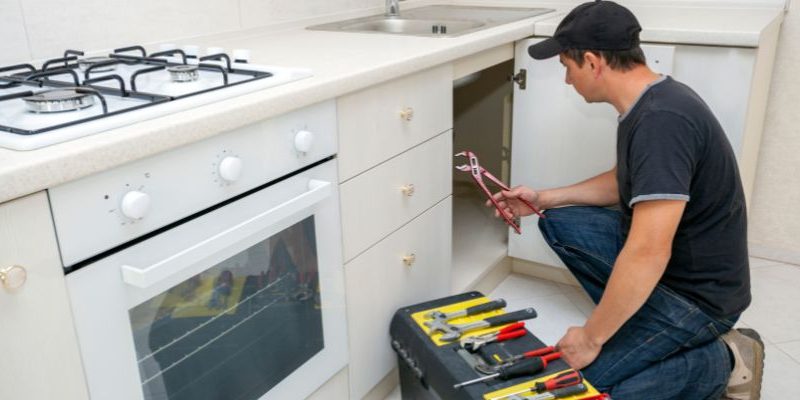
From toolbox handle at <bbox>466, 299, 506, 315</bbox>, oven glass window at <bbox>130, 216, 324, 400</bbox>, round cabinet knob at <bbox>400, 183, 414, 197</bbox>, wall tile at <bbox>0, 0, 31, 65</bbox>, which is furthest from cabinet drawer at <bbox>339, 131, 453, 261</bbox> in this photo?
wall tile at <bbox>0, 0, 31, 65</bbox>

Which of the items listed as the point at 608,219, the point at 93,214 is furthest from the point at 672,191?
the point at 93,214

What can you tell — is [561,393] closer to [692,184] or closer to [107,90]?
[692,184]

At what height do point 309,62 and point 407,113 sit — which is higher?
point 309,62

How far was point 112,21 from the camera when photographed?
1.65 metres

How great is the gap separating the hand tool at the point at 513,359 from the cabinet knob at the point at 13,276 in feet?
2.84

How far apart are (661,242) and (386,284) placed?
0.62m

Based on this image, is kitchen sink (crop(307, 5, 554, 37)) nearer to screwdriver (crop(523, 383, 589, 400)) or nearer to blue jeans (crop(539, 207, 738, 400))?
blue jeans (crop(539, 207, 738, 400))

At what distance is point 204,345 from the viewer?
118 centimetres

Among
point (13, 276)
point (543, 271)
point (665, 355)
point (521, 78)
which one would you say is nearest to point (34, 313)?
point (13, 276)

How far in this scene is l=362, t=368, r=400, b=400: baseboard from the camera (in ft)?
5.63

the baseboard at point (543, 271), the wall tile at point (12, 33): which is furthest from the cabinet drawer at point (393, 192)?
the wall tile at point (12, 33)

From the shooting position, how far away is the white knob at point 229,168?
111 cm

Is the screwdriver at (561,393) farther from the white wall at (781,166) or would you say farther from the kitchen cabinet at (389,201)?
the white wall at (781,166)

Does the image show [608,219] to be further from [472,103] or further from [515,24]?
[472,103]
